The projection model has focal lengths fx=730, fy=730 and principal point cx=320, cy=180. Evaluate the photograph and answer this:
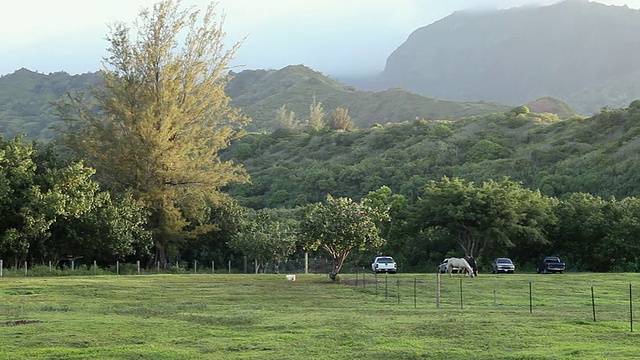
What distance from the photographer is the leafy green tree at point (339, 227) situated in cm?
4103

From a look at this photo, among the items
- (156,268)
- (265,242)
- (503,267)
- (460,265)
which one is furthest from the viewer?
(265,242)

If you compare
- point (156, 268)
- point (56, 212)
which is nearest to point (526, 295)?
point (56, 212)

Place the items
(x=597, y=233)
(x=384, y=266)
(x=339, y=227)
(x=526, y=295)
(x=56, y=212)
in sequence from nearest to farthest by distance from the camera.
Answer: (x=526, y=295) → (x=339, y=227) → (x=56, y=212) → (x=384, y=266) → (x=597, y=233)

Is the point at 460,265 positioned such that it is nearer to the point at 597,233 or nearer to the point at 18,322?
the point at 597,233

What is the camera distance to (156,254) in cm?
6038

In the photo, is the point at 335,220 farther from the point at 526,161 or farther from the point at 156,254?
the point at 526,161

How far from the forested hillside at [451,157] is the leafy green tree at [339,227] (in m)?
52.6

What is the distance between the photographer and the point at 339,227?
4100 cm

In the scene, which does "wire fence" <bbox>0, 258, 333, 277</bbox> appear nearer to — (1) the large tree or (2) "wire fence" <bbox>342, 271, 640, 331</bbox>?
(1) the large tree

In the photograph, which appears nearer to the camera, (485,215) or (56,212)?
(56,212)

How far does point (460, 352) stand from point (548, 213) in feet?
164

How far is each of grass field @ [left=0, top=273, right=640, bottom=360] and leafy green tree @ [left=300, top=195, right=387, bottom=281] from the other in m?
3.97

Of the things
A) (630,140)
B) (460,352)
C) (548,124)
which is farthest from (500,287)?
(548,124)

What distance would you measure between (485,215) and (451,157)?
5969 cm
